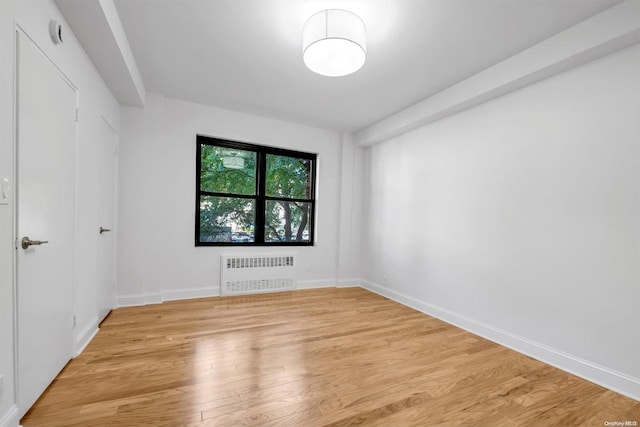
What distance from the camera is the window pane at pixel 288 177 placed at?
4578mm

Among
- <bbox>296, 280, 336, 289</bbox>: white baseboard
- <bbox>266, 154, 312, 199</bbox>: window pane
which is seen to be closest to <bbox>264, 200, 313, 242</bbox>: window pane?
<bbox>266, 154, 312, 199</bbox>: window pane

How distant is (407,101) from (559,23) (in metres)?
1.63

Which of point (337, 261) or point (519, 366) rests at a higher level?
point (337, 261)

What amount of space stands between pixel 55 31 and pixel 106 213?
5.91ft

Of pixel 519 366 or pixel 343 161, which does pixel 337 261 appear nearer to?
pixel 343 161

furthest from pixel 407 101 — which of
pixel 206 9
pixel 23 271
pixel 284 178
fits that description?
pixel 23 271

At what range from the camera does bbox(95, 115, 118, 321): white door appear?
2.81 meters

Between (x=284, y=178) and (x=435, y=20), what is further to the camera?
(x=284, y=178)

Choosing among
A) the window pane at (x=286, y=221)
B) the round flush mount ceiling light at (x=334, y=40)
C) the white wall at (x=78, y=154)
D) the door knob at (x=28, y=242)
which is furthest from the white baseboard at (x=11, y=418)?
the window pane at (x=286, y=221)

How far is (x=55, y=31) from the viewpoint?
5.82 ft

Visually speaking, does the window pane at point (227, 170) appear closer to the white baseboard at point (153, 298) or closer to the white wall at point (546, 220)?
the white baseboard at point (153, 298)

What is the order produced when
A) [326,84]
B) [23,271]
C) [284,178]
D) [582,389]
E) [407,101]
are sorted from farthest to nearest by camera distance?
1. [284,178]
2. [407,101]
3. [326,84]
4. [582,389]
5. [23,271]

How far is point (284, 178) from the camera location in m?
4.70

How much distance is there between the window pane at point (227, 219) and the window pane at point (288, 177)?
1.51 ft
